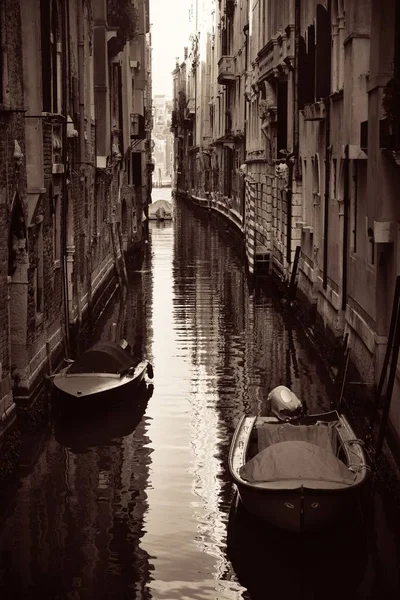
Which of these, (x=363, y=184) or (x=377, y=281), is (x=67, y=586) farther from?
(x=363, y=184)

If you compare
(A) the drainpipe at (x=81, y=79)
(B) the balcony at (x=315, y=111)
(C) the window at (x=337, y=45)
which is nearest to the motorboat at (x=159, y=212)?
(B) the balcony at (x=315, y=111)

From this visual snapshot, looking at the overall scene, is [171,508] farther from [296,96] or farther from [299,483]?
[296,96]

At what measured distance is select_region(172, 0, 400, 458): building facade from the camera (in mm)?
13531

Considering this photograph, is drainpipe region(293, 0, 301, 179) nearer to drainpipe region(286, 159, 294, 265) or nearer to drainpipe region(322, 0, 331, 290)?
drainpipe region(286, 159, 294, 265)

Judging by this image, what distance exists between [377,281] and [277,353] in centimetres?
747

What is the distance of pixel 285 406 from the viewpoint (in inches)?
563

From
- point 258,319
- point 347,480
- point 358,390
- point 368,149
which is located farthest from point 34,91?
point 258,319

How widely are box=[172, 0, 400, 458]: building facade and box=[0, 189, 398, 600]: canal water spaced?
1919 mm

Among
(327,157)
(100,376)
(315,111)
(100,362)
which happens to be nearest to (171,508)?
(100,376)

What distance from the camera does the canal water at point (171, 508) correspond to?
10078 millimetres

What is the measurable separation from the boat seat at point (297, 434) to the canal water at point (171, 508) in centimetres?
70

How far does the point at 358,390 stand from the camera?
15.6m

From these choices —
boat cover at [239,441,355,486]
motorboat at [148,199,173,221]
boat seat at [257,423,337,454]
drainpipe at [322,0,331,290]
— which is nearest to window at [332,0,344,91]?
drainpipe at [322,0,331,290]

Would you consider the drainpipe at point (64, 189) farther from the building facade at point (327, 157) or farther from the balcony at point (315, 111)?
the balcony at point (315, 111)
